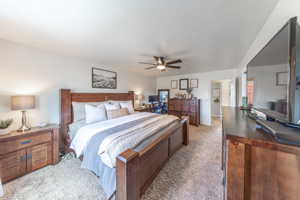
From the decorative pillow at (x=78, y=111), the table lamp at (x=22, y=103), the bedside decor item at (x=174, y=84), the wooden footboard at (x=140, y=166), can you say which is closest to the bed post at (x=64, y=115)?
the decorative pillow at (x=78, y=111)

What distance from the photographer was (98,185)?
173cm

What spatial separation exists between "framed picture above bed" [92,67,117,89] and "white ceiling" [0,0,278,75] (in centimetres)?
110

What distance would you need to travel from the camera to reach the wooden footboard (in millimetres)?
1173

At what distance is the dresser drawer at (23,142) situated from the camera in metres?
1.75

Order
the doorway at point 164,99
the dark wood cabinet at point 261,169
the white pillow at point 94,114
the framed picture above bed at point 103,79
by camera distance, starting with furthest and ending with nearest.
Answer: the doorway at point 164,99, the framed picture above bed at point 103,79, the white pillow at point 94,114, the dark wood cabinet at point 261,169

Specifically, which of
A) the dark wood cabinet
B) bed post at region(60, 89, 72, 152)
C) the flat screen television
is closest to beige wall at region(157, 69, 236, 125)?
the flat screen television

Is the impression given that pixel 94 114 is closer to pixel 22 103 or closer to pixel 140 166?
pixel 22 103

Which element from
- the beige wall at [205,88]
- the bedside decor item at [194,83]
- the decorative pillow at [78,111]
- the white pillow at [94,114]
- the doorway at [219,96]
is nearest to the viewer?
the white pillow at [94,114]

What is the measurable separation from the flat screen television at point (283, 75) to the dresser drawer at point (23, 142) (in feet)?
10.7

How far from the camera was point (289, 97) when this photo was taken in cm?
79

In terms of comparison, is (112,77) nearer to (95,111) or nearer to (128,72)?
(128,72)

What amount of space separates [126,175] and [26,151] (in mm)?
2001

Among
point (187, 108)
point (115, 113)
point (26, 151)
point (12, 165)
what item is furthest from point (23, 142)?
point (187, 108)

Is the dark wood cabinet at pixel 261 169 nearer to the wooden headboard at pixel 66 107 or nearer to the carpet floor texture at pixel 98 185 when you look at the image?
the carpet floor texture at pixel 98 185
